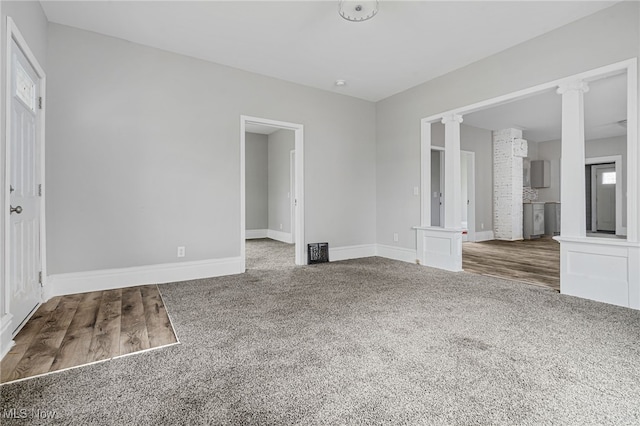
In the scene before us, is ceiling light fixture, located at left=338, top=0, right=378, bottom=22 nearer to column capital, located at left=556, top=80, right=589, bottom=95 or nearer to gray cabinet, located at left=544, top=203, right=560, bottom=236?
column capital, located at left=556, top=80, right=589, bottom=95

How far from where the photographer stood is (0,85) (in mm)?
1902

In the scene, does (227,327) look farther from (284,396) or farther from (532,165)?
(532,165)

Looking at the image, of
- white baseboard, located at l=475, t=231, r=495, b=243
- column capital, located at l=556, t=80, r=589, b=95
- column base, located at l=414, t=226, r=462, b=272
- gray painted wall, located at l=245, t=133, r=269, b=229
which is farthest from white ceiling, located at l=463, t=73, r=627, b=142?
gray painted wall, located at l=245, t=133, r=269, b=229

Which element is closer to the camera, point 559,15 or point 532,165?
point 559,15

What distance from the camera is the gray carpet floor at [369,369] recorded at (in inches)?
52.2

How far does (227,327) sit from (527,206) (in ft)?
27.0

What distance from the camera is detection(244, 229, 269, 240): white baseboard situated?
7.91 meters

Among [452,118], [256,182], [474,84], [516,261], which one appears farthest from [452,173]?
[256,182]

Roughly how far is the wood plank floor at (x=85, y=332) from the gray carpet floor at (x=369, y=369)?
0.41 ft

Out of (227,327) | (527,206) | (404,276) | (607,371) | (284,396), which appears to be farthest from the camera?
(527,206)

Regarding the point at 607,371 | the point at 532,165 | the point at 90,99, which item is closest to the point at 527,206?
the point at 532,165

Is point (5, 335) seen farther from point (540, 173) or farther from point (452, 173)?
point (540, 173)

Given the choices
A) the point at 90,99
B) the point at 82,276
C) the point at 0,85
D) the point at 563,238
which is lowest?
the point at 82,276

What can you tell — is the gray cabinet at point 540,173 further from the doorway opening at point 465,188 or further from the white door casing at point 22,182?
the white door casing at point 22,182
